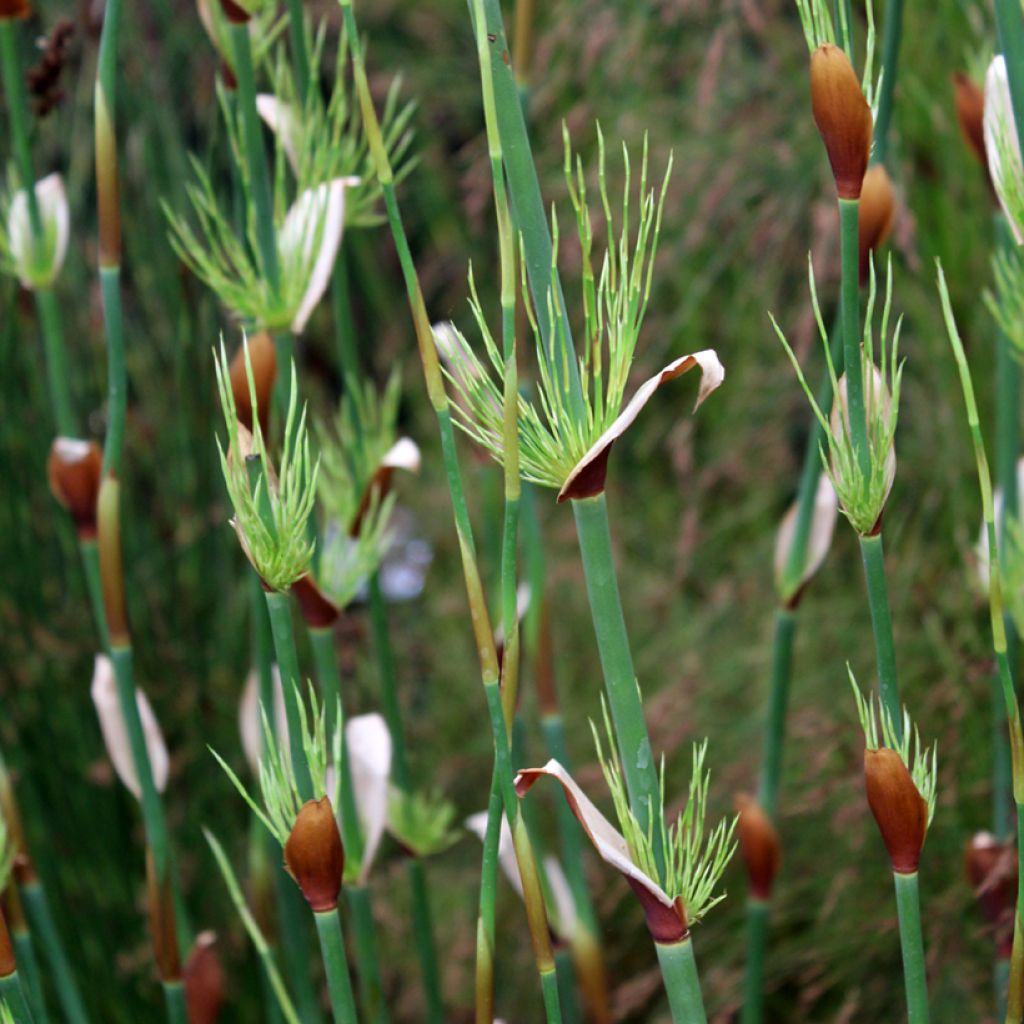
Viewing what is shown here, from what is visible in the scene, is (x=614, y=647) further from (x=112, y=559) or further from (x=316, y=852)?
(x=112, y=559)

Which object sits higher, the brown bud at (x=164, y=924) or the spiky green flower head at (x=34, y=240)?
the spiky green flower head at (x=34, y=240)

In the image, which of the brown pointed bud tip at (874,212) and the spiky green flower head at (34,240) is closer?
the brown pointed bud tip at (874,212)

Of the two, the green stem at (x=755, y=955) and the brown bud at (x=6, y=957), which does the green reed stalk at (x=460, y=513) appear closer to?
the brown bud at (x=6, y=957)

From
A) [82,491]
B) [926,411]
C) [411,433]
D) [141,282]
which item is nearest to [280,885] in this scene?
[82,491]

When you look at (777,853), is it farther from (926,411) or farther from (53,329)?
(926,411)

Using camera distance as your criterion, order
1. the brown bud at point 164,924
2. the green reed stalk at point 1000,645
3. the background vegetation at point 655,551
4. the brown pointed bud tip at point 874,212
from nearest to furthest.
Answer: the green reed stalk at point 1000,645 → the brown pointed bud tip at point 874,212 → the brown bud at point 164,924 → the background vegetation at point 655,551

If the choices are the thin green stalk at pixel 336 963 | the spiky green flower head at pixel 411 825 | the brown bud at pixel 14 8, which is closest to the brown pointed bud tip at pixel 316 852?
the thin green stalk at pixel 336 963

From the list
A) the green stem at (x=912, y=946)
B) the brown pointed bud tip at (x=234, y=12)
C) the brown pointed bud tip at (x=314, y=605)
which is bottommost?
the green stem at (x=912, y=946)
